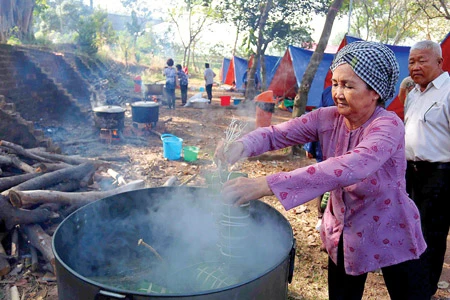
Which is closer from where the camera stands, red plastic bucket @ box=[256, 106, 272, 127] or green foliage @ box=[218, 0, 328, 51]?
red plastic bucket @ box=[256, 106, 272, 127]

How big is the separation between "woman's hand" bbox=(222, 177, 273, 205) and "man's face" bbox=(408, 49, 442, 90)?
2.21m

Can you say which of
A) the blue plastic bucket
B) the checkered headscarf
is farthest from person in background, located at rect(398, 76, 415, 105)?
the blue plastic bucket

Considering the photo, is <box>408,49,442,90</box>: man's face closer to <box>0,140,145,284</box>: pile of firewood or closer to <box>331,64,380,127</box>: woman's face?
<box>331,64,380,127</box>: woman's face

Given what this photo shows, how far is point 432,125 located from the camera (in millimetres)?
2719

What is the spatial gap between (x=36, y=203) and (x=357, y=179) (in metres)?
3.36

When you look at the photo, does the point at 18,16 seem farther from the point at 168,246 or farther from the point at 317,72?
the point at 168,246

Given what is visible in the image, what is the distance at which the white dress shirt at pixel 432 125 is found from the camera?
2.68 m

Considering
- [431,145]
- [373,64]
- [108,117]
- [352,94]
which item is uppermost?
[373,64]

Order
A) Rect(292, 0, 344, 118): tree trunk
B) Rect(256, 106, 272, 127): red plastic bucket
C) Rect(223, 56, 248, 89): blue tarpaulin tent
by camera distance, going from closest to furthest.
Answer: Rect(292, 0, 344, 118): tree trunk, Rect(256, 106, 272, 127): red plastic bucket, Rect(223, 56, 248, 89): blue tarpaulin tent

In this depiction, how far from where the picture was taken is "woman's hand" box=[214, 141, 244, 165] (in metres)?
1.77

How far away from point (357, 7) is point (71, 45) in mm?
20158

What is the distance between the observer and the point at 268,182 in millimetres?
1344

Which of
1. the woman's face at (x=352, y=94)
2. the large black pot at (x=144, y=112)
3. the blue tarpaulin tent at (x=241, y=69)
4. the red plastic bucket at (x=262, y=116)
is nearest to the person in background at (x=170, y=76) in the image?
the large black pot at (x=144, y=112)

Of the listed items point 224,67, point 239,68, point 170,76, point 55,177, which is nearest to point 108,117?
point 55,177
